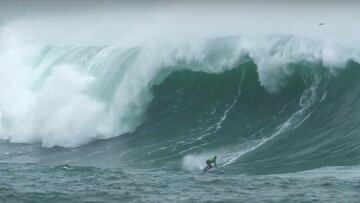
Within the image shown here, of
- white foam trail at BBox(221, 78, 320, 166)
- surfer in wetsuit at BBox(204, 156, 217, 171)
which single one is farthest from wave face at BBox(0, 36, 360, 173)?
surfer in wetsuit at BBox(204, 156, 217, 171)

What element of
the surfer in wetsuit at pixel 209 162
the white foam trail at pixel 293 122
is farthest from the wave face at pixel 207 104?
the surfer in wetsuit at pixel 209 162

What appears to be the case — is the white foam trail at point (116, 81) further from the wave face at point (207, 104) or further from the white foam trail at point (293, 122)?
the white foam trail at point (293, 122)

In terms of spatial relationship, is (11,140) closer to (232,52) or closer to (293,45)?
(232,52)

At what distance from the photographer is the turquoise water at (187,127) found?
54.8 feet

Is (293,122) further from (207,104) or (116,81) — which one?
(116,81)

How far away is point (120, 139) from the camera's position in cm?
2548

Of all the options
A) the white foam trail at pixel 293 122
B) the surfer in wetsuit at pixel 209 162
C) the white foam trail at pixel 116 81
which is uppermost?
the white foam trail at pixel 116 81

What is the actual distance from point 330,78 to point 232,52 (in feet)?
14.8

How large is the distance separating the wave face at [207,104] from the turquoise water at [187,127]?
0.06 meters

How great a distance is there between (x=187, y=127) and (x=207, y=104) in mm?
1859

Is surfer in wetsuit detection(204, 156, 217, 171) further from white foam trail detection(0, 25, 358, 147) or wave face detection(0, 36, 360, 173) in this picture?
white foam trail detection(0, 25, 358, 147)

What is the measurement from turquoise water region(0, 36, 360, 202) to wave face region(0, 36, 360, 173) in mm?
59

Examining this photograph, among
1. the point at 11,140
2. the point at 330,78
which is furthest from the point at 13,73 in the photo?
the point at 330,78

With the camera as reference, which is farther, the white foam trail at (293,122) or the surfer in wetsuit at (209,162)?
the white foam trail at (293,122)
